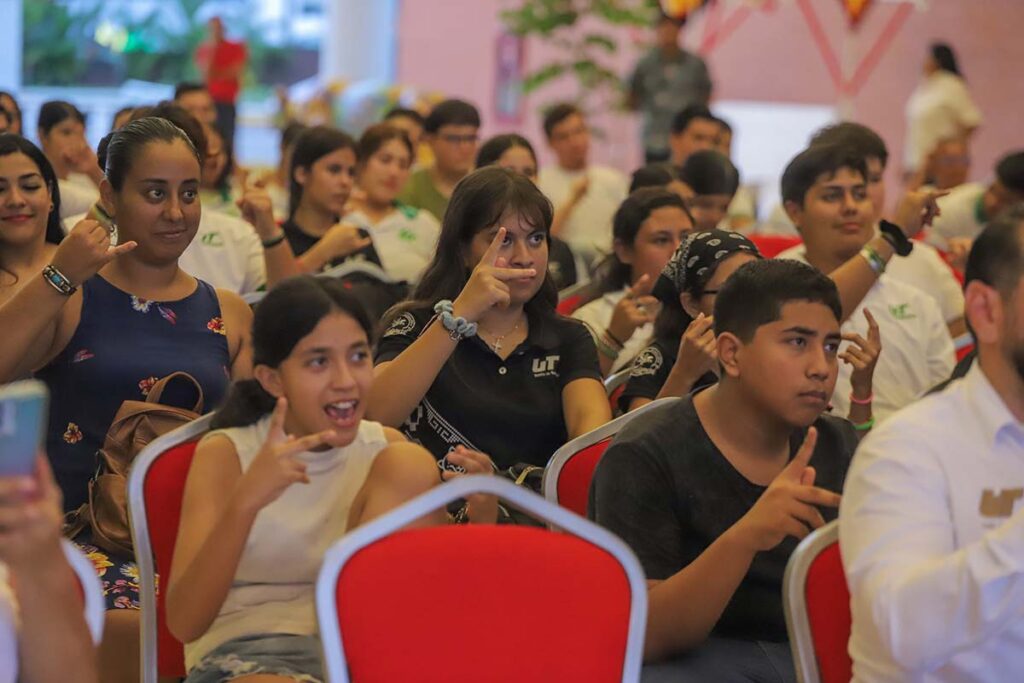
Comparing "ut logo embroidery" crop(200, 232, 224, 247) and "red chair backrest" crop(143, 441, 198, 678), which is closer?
"red chair backrest" crop(143, 441, 198, 678)

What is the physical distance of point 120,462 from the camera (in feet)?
9.12

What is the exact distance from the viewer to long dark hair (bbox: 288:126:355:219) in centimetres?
493

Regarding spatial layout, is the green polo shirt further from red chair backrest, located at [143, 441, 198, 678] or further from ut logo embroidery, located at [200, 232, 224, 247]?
red chair backrest, located at [143, 441, 198, 678]

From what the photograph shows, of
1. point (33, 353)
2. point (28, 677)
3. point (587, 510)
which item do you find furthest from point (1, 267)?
point (28, 677)

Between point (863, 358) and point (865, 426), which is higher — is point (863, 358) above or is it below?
above

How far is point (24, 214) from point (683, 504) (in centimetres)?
181

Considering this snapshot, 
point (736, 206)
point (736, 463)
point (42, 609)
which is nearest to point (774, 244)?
point (736, 206)

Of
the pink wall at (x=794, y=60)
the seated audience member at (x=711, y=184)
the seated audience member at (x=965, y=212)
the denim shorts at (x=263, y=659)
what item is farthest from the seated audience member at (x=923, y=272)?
the pink wall at (x=794, y=60)

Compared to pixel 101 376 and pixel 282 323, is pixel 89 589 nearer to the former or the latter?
pixel 282 323

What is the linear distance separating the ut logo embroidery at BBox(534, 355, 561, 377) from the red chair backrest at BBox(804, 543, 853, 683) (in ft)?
3.63

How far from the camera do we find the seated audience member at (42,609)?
1.66 meters

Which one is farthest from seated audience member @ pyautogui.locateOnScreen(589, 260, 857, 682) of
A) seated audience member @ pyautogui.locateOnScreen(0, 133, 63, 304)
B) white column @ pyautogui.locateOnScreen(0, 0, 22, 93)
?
white column @ pyautogui.locateOnScreen(0, 0, 22, 93)

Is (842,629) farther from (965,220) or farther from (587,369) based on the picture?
(965,220)

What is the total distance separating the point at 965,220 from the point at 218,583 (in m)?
4.59
